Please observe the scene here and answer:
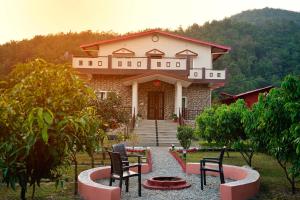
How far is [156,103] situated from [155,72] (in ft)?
11.8

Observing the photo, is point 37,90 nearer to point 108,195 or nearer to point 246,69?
point 108,195

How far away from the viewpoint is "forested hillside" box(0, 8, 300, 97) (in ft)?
171

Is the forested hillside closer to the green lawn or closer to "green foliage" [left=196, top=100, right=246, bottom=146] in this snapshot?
the green lawn

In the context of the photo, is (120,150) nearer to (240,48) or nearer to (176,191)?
(176,191)

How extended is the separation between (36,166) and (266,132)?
→ 188 inches

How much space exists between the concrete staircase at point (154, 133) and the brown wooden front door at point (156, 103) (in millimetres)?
3067

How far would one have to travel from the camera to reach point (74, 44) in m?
60.9

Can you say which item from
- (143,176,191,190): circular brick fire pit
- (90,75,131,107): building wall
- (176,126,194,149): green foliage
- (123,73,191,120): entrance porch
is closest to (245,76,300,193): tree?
(143,176,191,190): circular brick fire pit

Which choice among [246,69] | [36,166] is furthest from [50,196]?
[246,69]

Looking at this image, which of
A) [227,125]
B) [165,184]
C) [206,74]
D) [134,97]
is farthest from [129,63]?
[165,184]

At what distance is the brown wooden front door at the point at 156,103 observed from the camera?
30.2 metres

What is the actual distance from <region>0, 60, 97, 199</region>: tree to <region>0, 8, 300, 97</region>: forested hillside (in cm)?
4296

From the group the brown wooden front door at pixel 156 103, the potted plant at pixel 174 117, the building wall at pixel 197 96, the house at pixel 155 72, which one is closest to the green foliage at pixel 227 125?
the house at pixel 155 72

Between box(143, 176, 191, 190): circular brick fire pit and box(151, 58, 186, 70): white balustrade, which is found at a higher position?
box(151, 58, 186, 70): white balustrade
